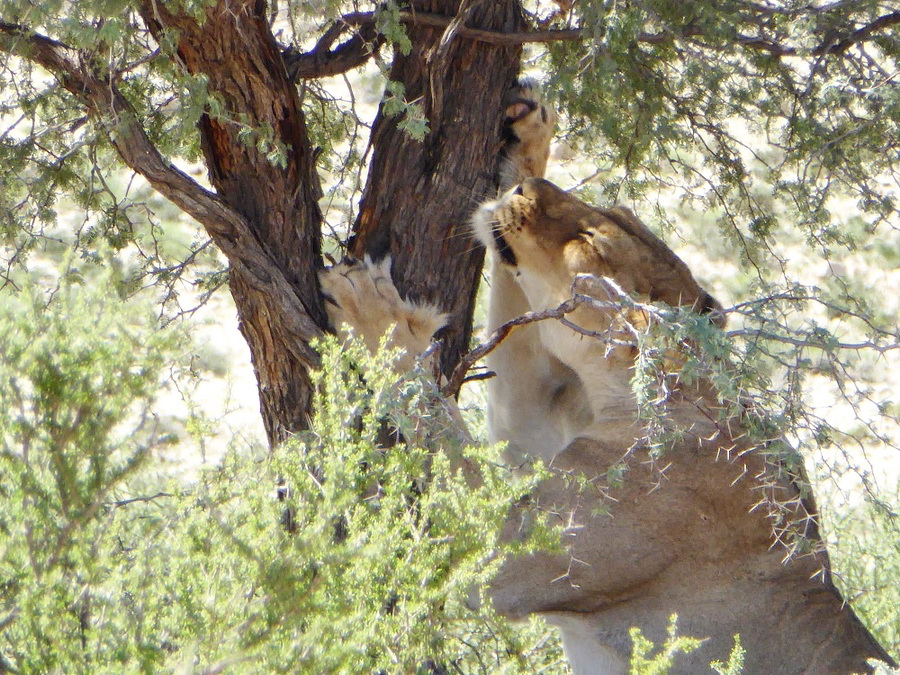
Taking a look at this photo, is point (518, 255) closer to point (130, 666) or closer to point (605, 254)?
point (605, 254)

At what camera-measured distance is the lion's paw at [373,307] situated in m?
3.35

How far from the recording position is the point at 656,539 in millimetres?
3703

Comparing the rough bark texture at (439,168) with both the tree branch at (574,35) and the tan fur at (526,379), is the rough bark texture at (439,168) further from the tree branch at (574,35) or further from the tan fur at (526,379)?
the tan fur at (526,379)

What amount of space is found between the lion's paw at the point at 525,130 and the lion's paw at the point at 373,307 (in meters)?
0.75

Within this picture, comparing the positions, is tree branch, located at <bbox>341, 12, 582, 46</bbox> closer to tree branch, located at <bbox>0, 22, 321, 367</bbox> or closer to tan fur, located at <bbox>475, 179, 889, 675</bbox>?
tan fur, located at <bbox>475, 179, 889, 675</bbox>

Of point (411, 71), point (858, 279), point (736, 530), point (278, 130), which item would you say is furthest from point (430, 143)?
point (858, 279)

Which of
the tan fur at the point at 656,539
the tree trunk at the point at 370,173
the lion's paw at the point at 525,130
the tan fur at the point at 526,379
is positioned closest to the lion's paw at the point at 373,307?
the tree trunk at the point at 370,173

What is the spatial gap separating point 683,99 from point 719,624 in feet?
6.76

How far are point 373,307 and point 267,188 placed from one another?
517mm

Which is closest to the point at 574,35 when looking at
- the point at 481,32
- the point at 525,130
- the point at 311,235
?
the point at 481,32

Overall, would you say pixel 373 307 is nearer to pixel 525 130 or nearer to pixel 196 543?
pixel 525 130

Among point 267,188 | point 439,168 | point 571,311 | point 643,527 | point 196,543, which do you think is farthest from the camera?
point 643,527

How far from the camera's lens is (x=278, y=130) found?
10.8ft

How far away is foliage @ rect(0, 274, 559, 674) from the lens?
193cm
